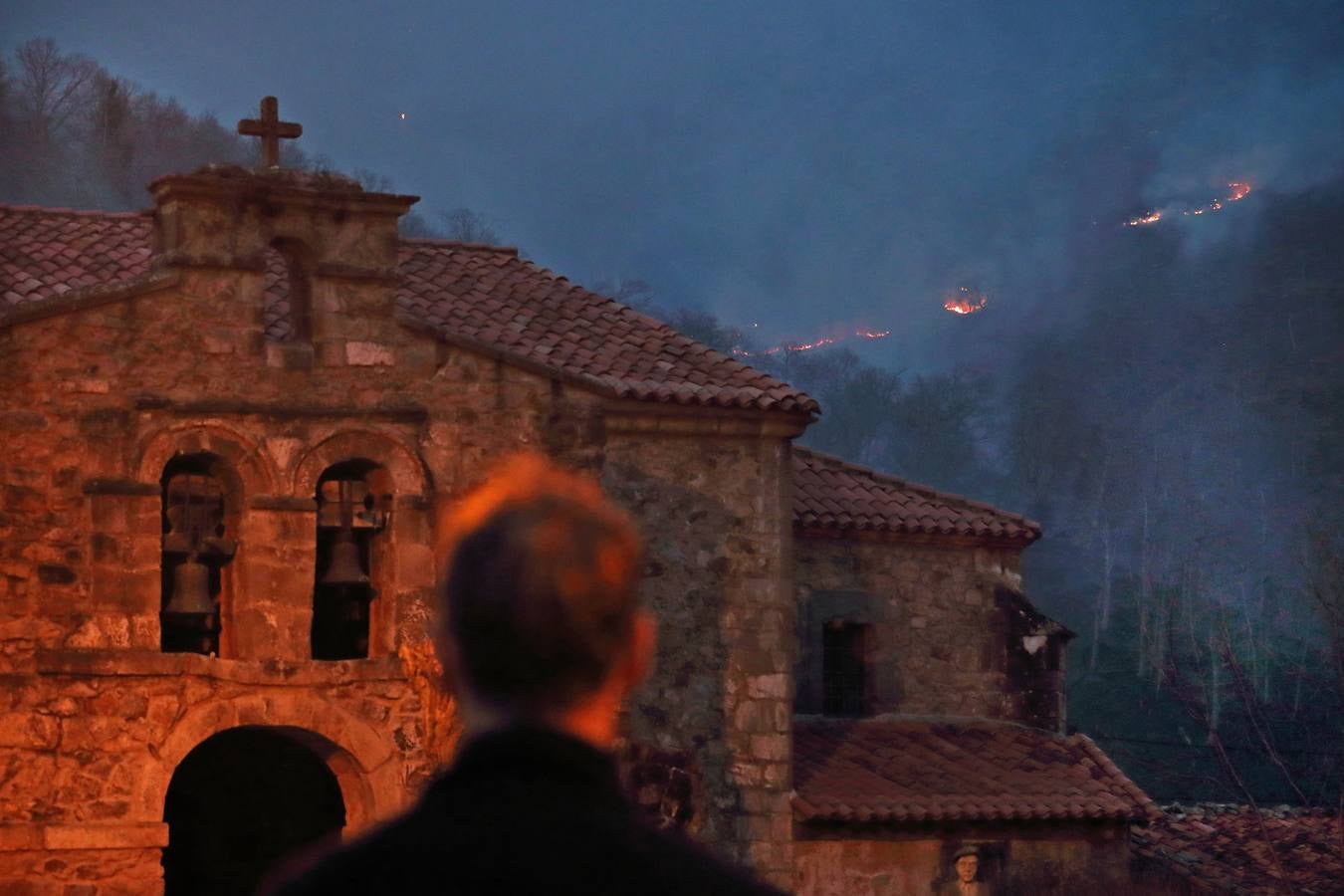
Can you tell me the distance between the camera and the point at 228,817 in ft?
55.4

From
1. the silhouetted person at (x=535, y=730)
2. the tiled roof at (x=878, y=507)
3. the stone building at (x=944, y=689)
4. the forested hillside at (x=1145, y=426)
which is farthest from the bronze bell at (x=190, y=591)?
the forested hillside at (x=1145, y=426)

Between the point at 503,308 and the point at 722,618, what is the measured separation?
332cm

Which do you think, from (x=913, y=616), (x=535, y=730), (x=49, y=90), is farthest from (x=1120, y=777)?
(x=49, y=90)

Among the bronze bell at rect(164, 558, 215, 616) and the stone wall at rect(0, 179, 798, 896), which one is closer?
the stone wall at rect(0, 179, 798, 896)

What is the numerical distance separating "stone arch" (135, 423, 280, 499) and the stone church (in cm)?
2

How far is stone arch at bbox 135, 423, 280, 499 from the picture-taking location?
13289 millimetres

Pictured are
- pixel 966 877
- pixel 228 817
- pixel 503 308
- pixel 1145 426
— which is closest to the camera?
pixel 503 308

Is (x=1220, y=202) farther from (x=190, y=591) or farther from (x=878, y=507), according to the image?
(x=190, y=591)

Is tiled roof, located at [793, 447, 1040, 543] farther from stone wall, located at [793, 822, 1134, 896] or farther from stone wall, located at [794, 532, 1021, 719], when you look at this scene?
stone wall, located at [793, 822, 1134, 896]

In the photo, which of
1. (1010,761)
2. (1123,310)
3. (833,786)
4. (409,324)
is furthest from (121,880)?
(1123,310)

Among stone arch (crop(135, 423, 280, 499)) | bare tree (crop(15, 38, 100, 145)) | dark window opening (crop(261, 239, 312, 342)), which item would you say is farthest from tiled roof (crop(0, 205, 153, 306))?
bare tree (crop(15, 38, 100, 145))

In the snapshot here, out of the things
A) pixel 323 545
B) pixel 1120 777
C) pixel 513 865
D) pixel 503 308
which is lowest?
pixel 1120 777

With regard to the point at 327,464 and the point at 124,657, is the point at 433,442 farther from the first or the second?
the point at 124,657

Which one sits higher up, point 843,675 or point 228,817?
point 843,675
